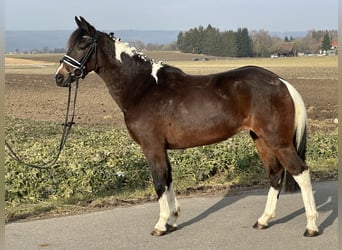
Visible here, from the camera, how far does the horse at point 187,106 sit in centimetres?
538

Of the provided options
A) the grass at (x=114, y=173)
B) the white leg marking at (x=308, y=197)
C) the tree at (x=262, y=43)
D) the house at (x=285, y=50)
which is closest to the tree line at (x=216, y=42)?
the tree at (x=262, y=43)

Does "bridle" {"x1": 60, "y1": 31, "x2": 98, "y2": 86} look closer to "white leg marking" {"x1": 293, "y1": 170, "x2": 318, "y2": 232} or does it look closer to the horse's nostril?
the horse's nostril

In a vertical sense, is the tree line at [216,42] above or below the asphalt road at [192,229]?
above

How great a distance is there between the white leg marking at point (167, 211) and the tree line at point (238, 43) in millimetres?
56162

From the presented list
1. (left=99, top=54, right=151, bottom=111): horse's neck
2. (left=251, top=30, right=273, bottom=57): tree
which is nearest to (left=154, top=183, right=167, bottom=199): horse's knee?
(left=99, top=54, right=151, bottom=111): horse's neck

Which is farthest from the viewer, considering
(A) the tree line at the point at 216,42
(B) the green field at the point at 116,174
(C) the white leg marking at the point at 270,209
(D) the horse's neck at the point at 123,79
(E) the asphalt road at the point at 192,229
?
(A) the tree line at the point at 216,42

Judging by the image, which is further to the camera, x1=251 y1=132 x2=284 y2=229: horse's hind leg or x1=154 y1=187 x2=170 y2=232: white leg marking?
x1=251 y1=132 x2=284 y2=229: horse's hind leg

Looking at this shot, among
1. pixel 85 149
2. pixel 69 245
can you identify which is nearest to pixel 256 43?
pixel 85 149

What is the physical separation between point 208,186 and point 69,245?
9.10 feet

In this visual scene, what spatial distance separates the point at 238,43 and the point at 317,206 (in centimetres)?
6281

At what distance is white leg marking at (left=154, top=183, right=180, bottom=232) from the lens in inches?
216

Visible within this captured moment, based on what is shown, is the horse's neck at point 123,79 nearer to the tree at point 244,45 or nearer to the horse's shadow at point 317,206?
the horse's shadow at point 317,206

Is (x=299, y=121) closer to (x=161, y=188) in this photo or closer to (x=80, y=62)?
(x=161, y=188)

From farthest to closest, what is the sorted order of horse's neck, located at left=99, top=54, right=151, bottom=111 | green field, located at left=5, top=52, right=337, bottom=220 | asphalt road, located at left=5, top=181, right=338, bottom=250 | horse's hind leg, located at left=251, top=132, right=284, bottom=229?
1. green field, located at left=5, top=52, right=337, bottom=220
2. horse's hind leg, located at left=251, top=132, right=284, bottom=229
3. horse's neck, located at left=99, top=54, right=151, bottom=111
4. asphalt road, located at left=5, top=181, right=338, bottom=250
